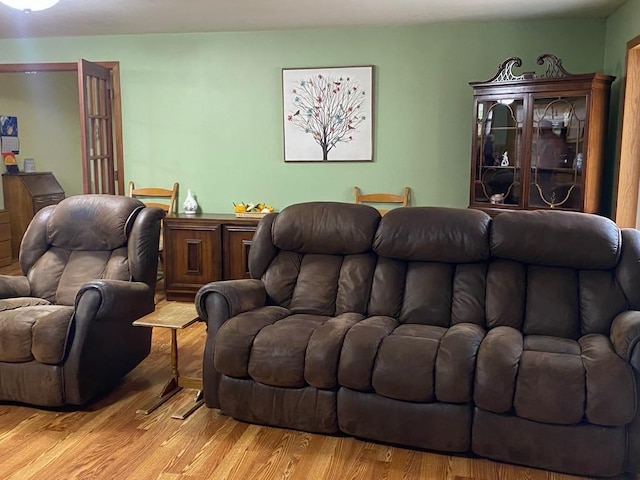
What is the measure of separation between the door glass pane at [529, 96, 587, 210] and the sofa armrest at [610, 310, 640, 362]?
183 centimetres

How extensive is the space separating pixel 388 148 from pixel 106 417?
3.15 metres

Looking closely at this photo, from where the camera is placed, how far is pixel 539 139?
14.6 ft

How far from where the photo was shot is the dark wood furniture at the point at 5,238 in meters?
6.66

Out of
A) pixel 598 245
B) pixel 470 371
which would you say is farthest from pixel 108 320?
pixel 598 245

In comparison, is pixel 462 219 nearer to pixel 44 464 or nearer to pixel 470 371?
pixel 470 371

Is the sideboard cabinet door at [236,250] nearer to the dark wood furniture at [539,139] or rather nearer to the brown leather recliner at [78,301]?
the brown leather recliner at [78,301]

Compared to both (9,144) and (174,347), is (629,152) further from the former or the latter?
(9,144)

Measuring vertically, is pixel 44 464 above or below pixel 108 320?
below

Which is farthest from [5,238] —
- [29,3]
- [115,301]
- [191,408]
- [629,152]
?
[629,152]

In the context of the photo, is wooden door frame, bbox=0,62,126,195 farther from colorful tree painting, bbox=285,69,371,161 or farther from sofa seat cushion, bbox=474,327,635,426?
sofa seat cushion, bbox=474,327,635,426

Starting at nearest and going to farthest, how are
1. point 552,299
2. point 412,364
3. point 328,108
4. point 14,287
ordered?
1. point 412,364
2. point 552,299
3. point 14,287
4. point 328,108

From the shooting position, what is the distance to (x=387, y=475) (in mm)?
2525

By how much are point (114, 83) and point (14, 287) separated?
8.38 feet

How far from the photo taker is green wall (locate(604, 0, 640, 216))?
4.10 meters
